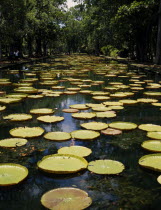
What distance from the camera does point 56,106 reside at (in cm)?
535

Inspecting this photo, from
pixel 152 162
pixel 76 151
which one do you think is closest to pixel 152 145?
pixel 152 162

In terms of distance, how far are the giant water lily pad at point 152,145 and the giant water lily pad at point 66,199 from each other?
49.8 inches

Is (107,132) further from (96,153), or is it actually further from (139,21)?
(139,21)

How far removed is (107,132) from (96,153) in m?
0.63

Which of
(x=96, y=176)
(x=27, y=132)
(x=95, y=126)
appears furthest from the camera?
(x=95, y=126)

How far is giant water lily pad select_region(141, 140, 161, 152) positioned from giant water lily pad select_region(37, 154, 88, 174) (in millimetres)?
898

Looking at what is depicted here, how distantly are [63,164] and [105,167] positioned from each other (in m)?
0.42

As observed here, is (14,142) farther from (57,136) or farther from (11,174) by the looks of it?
(11,174)

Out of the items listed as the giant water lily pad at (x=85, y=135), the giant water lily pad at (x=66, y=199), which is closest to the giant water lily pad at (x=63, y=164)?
the giant water lily pad at (x=66, y=199)

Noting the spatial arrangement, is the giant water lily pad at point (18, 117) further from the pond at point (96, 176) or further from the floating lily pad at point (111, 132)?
the floating lily pad at point (111, 132)

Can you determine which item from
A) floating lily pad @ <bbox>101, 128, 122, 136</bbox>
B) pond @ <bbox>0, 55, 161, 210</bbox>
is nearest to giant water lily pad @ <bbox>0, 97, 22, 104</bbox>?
pond @ <bbox>0, 55, 161, 210</bbox>

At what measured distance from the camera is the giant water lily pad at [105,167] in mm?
2428

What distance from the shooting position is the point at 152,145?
10.1 feet

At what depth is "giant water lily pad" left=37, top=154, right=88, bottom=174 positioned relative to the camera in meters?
2.43
